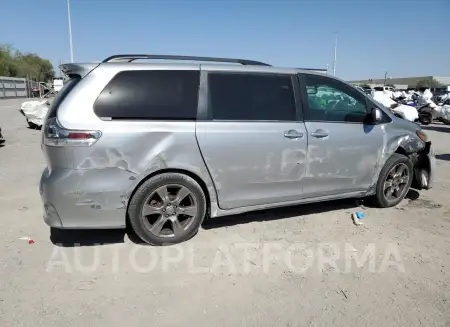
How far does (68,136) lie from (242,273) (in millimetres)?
1972

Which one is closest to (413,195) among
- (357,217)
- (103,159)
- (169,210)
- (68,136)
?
(357,217)

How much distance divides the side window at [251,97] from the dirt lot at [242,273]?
1313 mm

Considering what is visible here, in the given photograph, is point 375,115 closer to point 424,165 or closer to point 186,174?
point 424,165

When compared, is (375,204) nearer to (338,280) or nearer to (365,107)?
(365,107)

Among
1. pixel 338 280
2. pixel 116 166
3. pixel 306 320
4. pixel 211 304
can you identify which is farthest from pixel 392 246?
pixel 116 166

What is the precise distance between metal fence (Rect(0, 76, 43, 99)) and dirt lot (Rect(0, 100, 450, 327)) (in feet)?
135

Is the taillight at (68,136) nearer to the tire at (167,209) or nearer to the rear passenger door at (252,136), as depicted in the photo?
the tire at (167,209)

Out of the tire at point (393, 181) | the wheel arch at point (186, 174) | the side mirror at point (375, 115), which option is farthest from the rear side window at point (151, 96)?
the tire at point (393, 181)

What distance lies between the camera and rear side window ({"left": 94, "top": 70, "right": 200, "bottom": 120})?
3396mm

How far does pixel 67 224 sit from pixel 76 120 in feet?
3.22

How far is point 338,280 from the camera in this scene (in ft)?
10.5

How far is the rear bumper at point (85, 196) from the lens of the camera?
3.33 m

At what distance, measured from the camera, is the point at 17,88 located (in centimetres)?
4412

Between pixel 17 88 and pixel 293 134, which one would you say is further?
pixel 17 88
